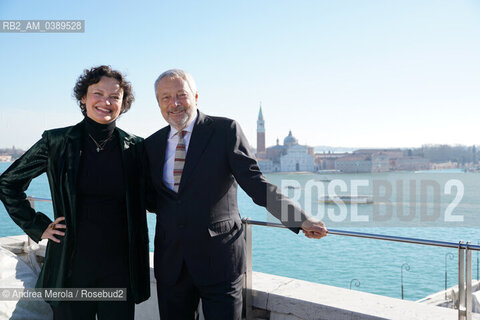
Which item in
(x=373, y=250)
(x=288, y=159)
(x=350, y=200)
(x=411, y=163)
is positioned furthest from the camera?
(x=288, y=159)

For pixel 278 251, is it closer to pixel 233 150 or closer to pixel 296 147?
pixel 233 150

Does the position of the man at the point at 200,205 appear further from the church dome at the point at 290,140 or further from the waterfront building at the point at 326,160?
the church dome at the point at 290,140

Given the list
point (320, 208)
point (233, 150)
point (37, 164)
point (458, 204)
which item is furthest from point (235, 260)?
point (458, 204)

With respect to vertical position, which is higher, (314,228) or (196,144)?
(196,144)

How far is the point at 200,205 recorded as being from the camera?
163cm

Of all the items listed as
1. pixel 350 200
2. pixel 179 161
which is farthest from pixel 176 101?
pixel 350 200

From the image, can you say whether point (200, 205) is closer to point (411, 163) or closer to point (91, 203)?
point (91, 203)

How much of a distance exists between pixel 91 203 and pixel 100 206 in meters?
0.04

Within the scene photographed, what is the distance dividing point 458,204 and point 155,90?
56513 mm

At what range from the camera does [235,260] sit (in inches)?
65.7

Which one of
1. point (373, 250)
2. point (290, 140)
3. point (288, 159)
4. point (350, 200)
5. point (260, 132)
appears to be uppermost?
point (260, 132)

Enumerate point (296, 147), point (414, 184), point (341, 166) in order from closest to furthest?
point (414, 184), point (341, 166), point (296, 147)

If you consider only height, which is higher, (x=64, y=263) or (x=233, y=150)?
(x=233, y=150)

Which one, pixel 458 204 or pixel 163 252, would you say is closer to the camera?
pixel 163 252
